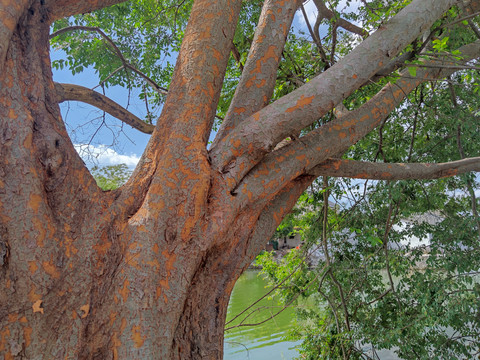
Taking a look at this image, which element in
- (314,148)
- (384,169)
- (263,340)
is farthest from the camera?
(263,340)

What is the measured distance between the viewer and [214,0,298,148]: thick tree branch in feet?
6.32

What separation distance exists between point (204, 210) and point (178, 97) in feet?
1.92

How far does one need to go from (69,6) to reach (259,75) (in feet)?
3.25

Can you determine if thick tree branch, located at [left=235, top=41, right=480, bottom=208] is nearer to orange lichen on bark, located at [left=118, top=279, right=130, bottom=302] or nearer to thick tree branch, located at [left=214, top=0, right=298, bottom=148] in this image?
thick tree branch, located at [left=214, top=0, right=298, bottom=148]

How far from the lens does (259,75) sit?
1945 mm

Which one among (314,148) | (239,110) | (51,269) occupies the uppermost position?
(239,110)

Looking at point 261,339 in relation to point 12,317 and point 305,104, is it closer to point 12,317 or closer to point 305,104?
point 305,104

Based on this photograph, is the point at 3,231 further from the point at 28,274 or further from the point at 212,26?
the point at 212,26

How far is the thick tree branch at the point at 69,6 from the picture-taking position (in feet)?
5.45

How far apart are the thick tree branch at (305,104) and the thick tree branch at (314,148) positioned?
71mm

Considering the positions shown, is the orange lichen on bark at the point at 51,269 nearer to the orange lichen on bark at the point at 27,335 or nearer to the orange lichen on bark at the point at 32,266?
the orange lichen on bark at the point at 32,266

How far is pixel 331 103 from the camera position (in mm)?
1794

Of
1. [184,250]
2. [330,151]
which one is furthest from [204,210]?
[330,151]

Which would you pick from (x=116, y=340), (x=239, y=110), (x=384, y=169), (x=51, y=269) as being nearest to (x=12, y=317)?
(x=51, y=269)
